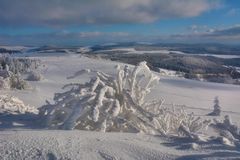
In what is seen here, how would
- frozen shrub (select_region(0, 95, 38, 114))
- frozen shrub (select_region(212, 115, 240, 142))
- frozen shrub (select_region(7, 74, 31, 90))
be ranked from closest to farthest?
frozen shrub (select_region(212, 115, 240, 142)), frozen shrub (select_region(0, 95, 38, 114)), frozen shrub (select_region(7, 74, 31, 90))

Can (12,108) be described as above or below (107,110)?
below

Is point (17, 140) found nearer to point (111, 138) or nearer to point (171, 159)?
point (111, 138)

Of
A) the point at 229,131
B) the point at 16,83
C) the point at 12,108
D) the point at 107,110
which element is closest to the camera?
the point at 107,110

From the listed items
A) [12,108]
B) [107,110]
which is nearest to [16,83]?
[12,108]

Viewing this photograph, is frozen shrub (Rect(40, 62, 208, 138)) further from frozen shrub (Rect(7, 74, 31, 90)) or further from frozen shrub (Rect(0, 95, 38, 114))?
frozen shrub (Rect(7, 74, 31, 90))

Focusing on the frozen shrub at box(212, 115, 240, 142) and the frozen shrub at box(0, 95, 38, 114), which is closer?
the frozen shrub at box(212, 115, 240, 142)

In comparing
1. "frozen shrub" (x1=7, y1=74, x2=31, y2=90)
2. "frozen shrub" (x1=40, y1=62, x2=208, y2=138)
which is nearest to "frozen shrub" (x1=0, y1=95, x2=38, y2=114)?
"frozen shrub" (x1=40, y1=62, x2=208, y2=138)

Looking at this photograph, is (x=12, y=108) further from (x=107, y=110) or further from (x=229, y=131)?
(x=229, y=131)

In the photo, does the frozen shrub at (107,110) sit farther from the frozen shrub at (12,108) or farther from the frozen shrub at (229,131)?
the frozen shrub at (12,108)

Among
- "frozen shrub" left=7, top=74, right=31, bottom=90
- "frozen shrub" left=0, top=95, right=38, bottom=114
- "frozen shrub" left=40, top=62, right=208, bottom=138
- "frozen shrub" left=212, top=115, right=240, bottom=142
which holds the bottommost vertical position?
"frozen shrub" left=7, top=74, right=31, bottom=90

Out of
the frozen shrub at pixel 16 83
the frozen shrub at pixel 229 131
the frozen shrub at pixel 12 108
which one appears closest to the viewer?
the frozen shrub at pixel 229 131

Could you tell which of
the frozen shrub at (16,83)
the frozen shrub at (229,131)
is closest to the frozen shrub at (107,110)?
the frozen shrub at (229,131)

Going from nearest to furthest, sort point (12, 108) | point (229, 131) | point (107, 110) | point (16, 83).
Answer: point (107, 110)
point (229, 131)
point (12, 108)
point (16, 83)
